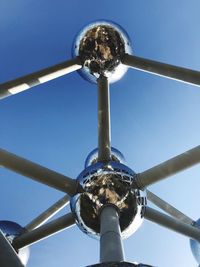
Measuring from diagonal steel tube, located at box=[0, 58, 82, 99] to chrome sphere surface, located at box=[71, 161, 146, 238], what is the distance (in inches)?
67.7

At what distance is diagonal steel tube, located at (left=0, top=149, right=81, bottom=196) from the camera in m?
5.30

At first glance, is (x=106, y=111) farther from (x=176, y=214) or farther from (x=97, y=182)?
(x=176, y=214)

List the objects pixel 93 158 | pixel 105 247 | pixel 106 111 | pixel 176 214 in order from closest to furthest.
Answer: pixel 105 247, pixel 106 111, pixel 176 214, pixel 93 158

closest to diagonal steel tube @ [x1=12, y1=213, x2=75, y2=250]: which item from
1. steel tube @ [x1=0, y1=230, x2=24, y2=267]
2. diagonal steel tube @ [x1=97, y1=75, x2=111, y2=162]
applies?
diagonal steel tube @ [x1=97, y1=75, x2=111, y2=162]

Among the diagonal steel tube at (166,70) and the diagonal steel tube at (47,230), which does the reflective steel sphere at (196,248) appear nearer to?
the diagonal steel tube at (47,230)

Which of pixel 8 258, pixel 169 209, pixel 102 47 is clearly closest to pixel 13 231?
pixel 169 209

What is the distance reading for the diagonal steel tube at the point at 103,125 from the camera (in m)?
6.11

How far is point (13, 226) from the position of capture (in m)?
7.90

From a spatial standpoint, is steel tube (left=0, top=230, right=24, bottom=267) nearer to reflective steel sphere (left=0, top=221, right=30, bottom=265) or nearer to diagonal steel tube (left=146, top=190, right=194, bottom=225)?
reflective steel sphere (left=0, top=221, right=30, bottom=265)

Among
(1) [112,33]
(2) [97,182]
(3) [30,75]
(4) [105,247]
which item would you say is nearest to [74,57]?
(1) [112,33]

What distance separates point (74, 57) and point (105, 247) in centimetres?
478

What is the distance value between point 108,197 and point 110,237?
4.34 feet

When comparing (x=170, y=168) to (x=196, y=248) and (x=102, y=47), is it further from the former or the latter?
(x=102, y=47)

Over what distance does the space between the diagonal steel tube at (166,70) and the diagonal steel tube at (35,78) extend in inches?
41.9
